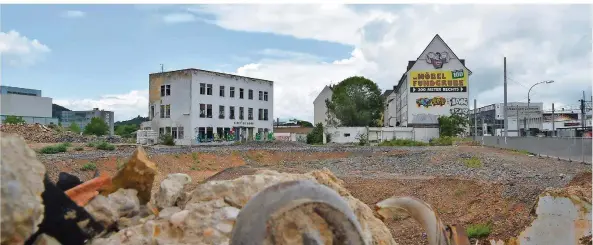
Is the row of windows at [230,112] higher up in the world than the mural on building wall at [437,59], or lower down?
lower down

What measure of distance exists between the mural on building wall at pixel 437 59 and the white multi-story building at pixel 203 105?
2224cm

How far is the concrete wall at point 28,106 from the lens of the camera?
199ft

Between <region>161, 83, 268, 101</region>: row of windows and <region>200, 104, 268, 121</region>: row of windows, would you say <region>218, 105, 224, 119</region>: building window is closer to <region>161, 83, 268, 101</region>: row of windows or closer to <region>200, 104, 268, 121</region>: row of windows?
<region>200, 104, 268, 121</region>: row of windows

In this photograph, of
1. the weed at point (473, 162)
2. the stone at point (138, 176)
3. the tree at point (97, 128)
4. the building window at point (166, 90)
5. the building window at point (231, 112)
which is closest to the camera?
the stone at point (138, 176)

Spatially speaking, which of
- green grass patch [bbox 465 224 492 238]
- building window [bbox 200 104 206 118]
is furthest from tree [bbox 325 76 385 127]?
green grass patch [bbox 465 224 492 238]

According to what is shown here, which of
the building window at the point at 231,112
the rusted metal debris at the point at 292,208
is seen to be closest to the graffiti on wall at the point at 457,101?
the building window at the point at 231,112

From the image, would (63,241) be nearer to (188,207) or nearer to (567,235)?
(188,207)

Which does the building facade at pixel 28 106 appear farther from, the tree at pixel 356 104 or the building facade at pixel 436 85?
the building facade at pixel 436 85

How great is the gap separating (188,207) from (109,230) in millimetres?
632

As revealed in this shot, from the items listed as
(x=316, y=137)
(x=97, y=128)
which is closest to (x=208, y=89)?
(x=316, y=137)

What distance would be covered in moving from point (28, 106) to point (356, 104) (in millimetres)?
43330

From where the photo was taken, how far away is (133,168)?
4.68 metres

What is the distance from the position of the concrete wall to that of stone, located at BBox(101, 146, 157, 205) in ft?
205

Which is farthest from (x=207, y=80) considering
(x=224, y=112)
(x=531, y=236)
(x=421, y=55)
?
(x=531, y=236)
